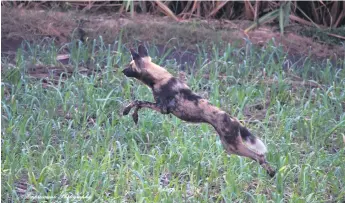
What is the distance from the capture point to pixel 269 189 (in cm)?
445

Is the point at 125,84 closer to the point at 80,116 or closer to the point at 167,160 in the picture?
the point at 80,116

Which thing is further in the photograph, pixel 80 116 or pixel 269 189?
pixel 80 116

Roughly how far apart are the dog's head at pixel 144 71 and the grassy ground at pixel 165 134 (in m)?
1.04

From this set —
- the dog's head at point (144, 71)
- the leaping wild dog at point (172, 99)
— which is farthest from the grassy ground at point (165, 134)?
the dog's head at point (144, 71)

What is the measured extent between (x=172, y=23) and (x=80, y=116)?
2580mm

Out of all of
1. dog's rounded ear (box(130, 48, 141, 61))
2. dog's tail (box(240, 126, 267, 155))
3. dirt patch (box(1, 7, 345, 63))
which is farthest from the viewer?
dirt patch (box(1, 7, 345, 63))

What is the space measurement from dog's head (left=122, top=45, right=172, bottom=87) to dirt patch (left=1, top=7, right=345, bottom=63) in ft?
12.1

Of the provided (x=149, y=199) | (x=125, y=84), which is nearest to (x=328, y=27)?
(x=125, y=84)

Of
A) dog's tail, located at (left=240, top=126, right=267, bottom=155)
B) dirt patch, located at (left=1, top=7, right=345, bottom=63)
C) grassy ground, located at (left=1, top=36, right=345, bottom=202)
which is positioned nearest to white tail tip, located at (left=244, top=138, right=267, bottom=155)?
dog's tail, located at (left=240, top=126, right=267, bottom=155)

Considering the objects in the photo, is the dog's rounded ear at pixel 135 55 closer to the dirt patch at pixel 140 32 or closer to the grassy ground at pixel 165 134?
the grassy ground at pixel 165 134

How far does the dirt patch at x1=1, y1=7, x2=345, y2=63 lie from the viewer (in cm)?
716

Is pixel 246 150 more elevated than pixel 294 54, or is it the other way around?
pixel 246 150

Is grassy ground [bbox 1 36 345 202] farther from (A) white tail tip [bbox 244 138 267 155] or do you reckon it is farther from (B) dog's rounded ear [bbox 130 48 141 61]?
(B) dog's rounded ear [bbox 130 48 141 61]

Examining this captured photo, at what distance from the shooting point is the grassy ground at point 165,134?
14.3 feet
